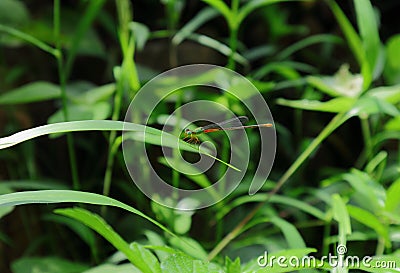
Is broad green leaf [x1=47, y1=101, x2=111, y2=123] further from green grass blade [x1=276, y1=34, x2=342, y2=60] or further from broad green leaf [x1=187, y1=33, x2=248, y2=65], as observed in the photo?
green grass blade [x1=276, y1=34, x2=342, y2=60]

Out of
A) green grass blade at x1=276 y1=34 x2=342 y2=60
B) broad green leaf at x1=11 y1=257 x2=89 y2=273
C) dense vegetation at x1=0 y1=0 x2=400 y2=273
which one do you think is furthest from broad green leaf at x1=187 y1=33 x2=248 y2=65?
broad green leaf at x1=11 y1=257 x2=89 y2=273

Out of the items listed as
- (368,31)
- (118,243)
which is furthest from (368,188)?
(118,243)

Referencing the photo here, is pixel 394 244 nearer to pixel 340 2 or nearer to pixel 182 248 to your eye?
pixel 182 248

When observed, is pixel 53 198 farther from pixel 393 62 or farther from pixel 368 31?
pixel 393 62

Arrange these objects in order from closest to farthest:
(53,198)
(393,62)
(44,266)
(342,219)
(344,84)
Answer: (53,198) → (342,219) → (44,266) → (344,84) → (393,62)

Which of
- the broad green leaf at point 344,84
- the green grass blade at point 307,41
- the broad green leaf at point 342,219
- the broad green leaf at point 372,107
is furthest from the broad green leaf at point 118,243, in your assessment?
the green grass blade at point 307,41

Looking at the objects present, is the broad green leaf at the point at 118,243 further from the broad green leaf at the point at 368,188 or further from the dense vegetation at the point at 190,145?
the broad green leaf at the point at 368,188
